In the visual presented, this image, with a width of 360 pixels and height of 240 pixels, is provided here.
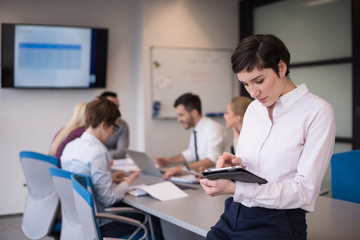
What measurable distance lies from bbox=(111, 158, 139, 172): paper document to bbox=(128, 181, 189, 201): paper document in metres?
0.94

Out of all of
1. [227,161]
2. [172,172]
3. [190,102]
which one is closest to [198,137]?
[190,102]

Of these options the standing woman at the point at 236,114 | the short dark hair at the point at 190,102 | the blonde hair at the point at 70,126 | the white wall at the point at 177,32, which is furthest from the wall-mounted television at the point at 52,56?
the standing woman at the point at 236,114

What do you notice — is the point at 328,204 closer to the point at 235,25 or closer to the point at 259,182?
the point at 259,182

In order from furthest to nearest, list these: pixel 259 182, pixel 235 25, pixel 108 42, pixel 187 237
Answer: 1. pixel 235 25
2. pixel 108 42
3. pixel 187 237
4. pixel 259 182

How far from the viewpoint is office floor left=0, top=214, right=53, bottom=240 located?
460cm

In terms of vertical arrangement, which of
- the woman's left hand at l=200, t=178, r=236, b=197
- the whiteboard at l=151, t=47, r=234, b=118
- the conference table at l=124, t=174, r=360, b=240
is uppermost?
the whiteboard at l=151, t=47, r=234, b=118

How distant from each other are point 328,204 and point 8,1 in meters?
4.59

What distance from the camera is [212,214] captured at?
2422mm

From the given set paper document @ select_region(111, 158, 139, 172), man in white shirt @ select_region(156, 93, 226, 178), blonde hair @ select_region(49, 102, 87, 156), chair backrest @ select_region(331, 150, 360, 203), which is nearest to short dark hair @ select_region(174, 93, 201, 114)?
man in white shirt @ select_region(156, 93, 226, 178)

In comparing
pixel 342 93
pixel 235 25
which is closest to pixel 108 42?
pixel 235 25

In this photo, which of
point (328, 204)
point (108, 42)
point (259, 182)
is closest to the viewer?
point (259, 182)

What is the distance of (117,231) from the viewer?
283 centimetres

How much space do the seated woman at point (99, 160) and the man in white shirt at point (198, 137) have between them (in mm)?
1109

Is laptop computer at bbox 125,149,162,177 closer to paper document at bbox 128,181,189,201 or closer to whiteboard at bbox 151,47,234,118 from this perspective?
paper document at bbox 128,181,189,201
